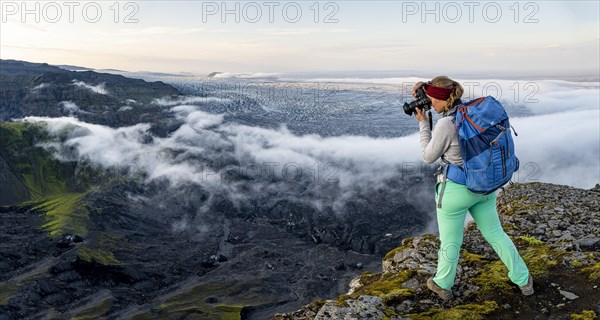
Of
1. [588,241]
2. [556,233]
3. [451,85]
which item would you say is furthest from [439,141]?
[556,233]

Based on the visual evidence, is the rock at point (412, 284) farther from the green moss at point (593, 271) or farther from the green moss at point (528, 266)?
the green moss at point (593, 271)

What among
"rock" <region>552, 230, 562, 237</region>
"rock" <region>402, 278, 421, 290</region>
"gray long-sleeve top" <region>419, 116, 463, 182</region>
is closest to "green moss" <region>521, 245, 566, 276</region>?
"rock" <region>552, 230, 562, 237</region>

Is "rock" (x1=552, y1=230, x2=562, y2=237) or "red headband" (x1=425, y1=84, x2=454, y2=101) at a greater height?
"red headband" (x1=425, y1=84, x2=454, y2=101)

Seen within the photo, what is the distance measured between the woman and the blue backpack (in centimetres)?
26

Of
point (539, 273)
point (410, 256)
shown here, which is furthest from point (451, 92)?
point (410, 256)

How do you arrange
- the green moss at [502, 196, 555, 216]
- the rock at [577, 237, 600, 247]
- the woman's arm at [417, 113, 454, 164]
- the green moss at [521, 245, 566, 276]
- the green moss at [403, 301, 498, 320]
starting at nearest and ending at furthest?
1. the woman's arm at [417, 113, 454, 164]
2. the green moss at [403, 301, 498, 320]
3. the green moss at [521, 245, 566, 276]
4. the rock at [577, 237, 600, 247]
5. the green moss at [502, 196, 555, 216]

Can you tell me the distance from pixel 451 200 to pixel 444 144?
121 centimetres

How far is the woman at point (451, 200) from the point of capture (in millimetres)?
8453

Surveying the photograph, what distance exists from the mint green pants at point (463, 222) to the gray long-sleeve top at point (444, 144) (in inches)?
22.7

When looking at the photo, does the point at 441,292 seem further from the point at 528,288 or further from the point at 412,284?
the point at 528,288

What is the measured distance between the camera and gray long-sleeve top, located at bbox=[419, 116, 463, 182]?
8.32 meters

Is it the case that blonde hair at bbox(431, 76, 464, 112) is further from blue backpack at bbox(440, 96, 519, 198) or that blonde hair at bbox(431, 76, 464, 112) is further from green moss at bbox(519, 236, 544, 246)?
green moss at bbox(519, 236, 544, 246)

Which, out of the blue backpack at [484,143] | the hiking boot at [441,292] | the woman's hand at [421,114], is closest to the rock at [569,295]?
the hiking boot at [441,292]

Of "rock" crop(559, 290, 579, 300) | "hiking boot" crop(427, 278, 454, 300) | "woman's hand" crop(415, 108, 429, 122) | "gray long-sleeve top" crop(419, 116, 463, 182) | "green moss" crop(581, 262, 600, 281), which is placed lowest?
"hiking boot" crop(427, 278, 454, 300)
